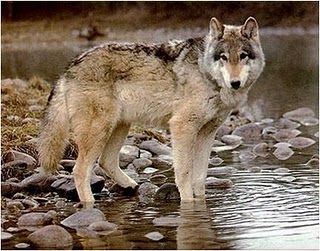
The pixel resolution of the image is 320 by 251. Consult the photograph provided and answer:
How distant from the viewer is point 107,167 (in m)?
9.69

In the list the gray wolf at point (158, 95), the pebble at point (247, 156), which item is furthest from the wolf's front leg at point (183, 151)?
the pebble at point (247, 156)

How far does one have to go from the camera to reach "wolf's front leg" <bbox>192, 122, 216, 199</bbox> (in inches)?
370

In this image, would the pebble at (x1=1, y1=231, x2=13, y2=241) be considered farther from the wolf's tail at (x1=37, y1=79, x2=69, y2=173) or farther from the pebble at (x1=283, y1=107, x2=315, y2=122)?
the pebble at (x1=283, y1=107, x2=315, y2=122)

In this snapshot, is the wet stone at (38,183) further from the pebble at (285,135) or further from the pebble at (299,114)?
the pebble at (299,114)

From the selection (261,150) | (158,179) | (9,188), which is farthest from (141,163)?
(9,188)

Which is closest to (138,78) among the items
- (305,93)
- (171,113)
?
(171,113)

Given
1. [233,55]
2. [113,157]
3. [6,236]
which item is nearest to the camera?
[6,236]

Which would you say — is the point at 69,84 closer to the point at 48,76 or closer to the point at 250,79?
the point at 250,79

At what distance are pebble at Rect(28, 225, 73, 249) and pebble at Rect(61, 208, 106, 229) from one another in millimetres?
493

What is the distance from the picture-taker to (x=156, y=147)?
39.8ft

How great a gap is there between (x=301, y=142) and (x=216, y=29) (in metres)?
4.47

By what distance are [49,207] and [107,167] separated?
125 cm

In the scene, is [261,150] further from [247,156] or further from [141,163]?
[141,163]

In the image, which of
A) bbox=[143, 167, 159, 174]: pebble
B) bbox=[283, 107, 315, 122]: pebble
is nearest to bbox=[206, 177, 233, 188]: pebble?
bbox=[143, 167, 159, 174]: pebble
